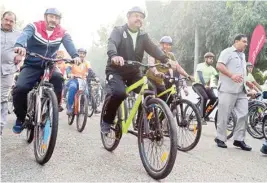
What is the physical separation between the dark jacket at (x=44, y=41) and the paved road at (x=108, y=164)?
135 cm

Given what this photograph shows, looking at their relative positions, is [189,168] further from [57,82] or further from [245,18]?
[245,18]

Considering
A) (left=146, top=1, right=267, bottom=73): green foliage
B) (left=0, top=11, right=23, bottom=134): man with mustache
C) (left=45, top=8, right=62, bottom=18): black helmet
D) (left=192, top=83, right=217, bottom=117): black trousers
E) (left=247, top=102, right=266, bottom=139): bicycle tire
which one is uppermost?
(left=146, top=1, right=267, bottom=73): green foliage

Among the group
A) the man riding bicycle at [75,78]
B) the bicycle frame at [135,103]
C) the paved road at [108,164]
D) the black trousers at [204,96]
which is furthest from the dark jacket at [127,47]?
the black trousers at [204,96]

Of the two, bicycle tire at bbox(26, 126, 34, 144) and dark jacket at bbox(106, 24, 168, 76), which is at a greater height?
dark jacket at bbox(106, 24, 168, 76)

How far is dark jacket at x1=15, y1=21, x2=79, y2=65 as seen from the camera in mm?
5000

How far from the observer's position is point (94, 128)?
320 inches

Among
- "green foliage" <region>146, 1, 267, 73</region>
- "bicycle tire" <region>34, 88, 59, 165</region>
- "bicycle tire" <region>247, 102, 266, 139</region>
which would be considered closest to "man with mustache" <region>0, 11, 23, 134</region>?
"bicycle tire" <region>34, 88, 59, 165</region>

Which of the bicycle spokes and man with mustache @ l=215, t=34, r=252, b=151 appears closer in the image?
the bicycle spokes

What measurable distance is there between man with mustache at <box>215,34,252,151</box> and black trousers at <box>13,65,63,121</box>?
308cm

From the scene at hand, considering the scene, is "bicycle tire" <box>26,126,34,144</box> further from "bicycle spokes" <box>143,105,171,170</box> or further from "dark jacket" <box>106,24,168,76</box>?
"bicycle spokes" <box>143,105,171,170</box>

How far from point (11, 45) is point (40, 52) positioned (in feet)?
2.72

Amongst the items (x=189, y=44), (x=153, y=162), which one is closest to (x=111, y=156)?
(x=153, y=162)

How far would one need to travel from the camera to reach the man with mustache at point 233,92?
6590mm

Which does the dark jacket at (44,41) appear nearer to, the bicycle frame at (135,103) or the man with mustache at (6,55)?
the man with mustache at (6,55)
